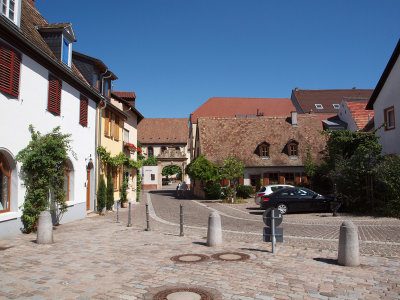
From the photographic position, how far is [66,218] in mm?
14977

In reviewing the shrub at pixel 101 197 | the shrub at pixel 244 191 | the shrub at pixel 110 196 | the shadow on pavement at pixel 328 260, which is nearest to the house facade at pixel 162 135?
the shrub at pixel 244 191

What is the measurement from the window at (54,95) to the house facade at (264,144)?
21035mm

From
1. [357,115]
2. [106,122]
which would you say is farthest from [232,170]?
[357,115]

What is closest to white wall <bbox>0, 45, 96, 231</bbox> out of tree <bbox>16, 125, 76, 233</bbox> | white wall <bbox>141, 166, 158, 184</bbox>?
tree <bbox>16, 125, 76, 233</bbox>

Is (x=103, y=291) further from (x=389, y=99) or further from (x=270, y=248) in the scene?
(x=389, y=99)

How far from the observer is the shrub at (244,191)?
31219 mm

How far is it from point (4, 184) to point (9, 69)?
345 cm

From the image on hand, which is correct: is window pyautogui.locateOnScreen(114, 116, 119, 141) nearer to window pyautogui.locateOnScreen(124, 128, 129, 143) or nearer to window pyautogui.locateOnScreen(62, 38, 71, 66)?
window pyautogui.locateOnScreen(124, 128, 129, 143)

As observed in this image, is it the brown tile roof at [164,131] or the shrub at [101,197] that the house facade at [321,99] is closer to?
the brown tile roof at [164,131]

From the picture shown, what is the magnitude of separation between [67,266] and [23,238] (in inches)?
163

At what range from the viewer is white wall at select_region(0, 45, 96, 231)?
1081cm

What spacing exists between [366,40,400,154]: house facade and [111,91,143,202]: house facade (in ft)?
52.3

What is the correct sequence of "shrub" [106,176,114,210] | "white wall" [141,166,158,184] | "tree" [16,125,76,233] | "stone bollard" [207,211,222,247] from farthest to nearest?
"white wall" [141,166,158,184]
"shrub" [106,176,114,210]
"tree" [16,125,76,233]
"stone bollard" [207,211,222,247]

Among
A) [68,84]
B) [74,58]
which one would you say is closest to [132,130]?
[74,58]
